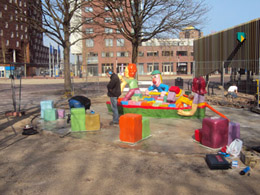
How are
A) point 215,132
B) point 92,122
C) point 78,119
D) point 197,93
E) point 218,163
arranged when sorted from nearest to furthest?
point 218,163, point 215,132, point 78,119, point 92,122, point 197,93

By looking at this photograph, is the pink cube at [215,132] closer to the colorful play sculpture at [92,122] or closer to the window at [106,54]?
the colorful play sculpture at [92,122]

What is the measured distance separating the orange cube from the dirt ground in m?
0.21

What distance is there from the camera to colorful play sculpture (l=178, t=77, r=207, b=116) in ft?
29.0

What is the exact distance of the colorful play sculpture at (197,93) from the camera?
8852 mm

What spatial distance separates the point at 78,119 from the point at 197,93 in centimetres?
428

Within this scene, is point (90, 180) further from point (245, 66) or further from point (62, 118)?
point (245, 66)

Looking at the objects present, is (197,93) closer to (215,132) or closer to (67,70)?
(215,132)

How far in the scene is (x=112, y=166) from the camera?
5.25m

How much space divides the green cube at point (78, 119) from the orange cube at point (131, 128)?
1.81 meters

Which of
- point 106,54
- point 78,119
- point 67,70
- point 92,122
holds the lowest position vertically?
point 92,122

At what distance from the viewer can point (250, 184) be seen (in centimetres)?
439

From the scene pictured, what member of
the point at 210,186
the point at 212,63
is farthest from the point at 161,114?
the point at 212,63

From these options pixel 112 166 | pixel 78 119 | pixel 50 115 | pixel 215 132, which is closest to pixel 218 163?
pixel 215 132

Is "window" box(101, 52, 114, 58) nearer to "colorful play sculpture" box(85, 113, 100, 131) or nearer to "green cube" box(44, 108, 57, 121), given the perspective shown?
"green cube" box(44, 108, 57, 121)
